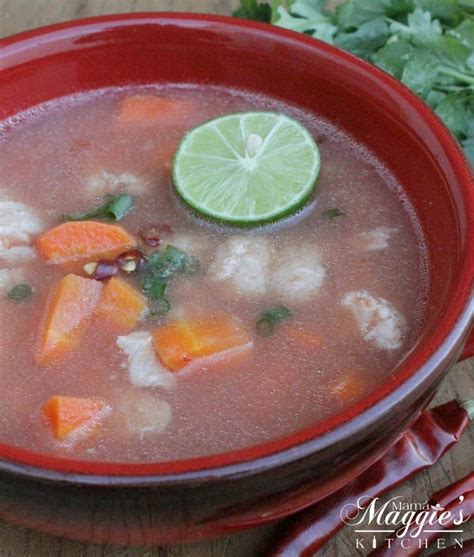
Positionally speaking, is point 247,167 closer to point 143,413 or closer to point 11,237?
point 11,237

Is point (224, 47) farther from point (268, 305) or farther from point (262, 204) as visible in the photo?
point (268, 305)

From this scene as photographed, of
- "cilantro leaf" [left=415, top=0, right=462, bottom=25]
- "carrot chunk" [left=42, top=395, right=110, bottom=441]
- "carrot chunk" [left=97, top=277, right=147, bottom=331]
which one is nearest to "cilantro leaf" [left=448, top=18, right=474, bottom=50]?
"cilantro leaf" [left=415, top=0, right=462, bottom=25]

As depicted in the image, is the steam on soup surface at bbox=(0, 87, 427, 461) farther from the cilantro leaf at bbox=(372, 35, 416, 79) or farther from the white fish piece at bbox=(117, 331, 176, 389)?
the cilantro leaf at bbox=(372, 35, 416, 79)

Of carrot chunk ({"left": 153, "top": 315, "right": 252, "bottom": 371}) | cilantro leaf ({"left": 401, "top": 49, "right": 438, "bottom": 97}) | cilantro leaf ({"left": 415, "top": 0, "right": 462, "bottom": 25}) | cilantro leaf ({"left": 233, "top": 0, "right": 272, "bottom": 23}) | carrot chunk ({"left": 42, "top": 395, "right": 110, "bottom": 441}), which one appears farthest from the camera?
cilantro leaf ({"left": 233, "top": 0, "right": 272, "bottom": 23})

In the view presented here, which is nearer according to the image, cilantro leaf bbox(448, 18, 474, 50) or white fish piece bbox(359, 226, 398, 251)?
white fish piece bbox(359, 226, 398, 251)

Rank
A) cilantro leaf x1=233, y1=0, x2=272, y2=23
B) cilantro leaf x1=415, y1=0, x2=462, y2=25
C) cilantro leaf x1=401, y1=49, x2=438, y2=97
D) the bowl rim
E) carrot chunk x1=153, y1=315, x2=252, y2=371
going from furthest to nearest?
1. cilantro leaf x1=233, y1=0, x2=272, y2=23
2. cilantro leaf x1=415, y1=0, x2=462, y2=25
3. cilantro leaf x1=401, y1=49, x2=438, y2=97
4. carrot chunk x1=153, y1=315, x2=252, y2=371
5. the bowl rim

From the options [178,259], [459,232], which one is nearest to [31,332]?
[178,259]

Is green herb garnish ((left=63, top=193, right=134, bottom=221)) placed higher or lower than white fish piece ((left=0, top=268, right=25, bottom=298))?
higher

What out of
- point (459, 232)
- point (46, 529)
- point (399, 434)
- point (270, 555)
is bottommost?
point (270, 555)

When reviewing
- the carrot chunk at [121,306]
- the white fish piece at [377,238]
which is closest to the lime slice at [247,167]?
the white fish piece at [377,238]
